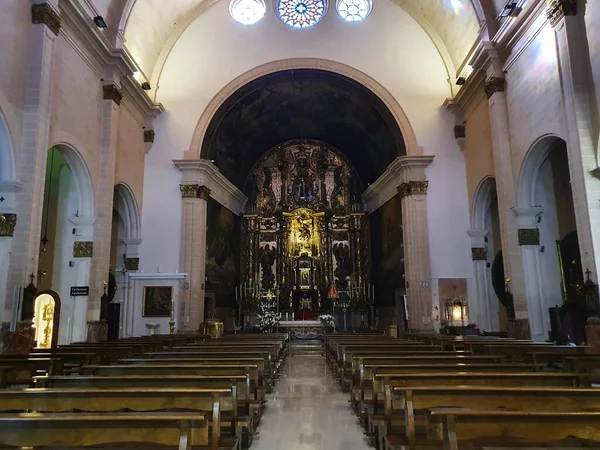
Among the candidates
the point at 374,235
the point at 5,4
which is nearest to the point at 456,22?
the point at 374,235

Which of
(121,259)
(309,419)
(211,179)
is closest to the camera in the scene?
(309,419)

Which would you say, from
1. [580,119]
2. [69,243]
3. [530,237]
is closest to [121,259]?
[69,243]

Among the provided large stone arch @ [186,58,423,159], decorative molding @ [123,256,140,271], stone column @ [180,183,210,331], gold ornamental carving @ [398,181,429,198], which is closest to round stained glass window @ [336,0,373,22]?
large stone arch @ [186,58,423,159]

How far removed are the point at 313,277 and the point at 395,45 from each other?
1188 centimetres

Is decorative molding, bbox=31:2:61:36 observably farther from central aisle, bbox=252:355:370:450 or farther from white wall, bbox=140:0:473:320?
central aisle, bbox=252:355:370:450

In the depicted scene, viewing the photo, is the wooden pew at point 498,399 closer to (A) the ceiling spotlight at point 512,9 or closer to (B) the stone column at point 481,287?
(A) the ceiling spotlight at point 512,9

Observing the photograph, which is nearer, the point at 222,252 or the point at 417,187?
the point at 417,187

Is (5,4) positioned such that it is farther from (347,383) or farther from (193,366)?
(347,383)

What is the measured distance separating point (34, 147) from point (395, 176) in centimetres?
1396

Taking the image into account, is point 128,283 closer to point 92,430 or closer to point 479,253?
point 479,253

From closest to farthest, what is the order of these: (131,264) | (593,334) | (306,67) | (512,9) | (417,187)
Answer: (593,334) < (512,9) < (131,264) < (417,187) < (306,67)

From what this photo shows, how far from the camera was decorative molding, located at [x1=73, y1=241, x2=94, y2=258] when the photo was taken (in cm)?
1370

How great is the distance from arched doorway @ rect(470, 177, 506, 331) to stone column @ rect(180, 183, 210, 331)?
10378 mm

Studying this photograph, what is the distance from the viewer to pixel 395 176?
20.3 m
